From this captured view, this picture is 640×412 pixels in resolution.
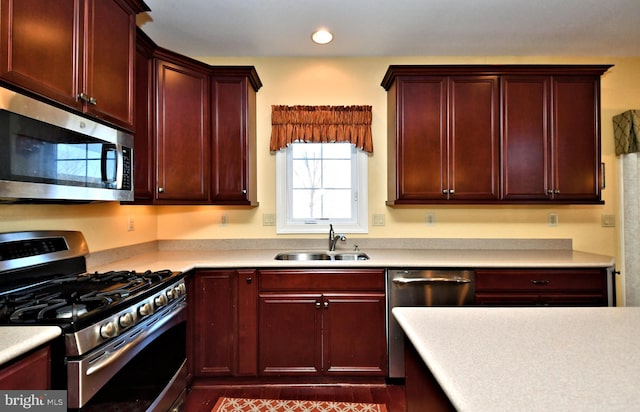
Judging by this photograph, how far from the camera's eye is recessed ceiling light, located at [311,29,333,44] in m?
2.50

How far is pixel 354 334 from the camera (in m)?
2.27

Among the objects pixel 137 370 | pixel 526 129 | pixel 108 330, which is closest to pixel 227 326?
pixel 137 370

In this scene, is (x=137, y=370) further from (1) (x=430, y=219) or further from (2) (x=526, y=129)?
(2) (x=526, y=129)

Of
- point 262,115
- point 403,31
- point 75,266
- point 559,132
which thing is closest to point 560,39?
point 559,132

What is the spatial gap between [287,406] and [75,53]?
2239 mm

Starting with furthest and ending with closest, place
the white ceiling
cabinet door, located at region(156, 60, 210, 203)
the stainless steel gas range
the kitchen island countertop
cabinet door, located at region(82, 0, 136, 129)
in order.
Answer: cabinet door, located at region(156, 60, 210, 203), the white ceiling, cabinet door, located at region(82, 0, 136, 129), the stainless steel gas range, the kitchen island countertop

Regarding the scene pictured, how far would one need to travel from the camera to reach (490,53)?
9.41 ft

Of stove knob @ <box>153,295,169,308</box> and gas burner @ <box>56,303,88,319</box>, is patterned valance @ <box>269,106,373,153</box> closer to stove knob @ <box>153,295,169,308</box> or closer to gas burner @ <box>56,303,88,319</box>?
stove knob @ <box>153,295,169,308</box>

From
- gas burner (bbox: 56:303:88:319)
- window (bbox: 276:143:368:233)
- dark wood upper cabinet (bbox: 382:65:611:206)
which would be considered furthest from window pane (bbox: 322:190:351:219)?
gas burner (bbox: 56:303:88:319)

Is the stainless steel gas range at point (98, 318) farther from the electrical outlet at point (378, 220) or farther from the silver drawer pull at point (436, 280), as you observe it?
the electrical outlet at point (378, 220)

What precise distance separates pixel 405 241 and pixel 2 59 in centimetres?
269

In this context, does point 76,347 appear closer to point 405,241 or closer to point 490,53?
point 405,241

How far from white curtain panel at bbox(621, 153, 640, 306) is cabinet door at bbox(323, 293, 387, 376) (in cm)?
226

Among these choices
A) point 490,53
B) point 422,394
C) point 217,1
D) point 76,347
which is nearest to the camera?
point 422,394
